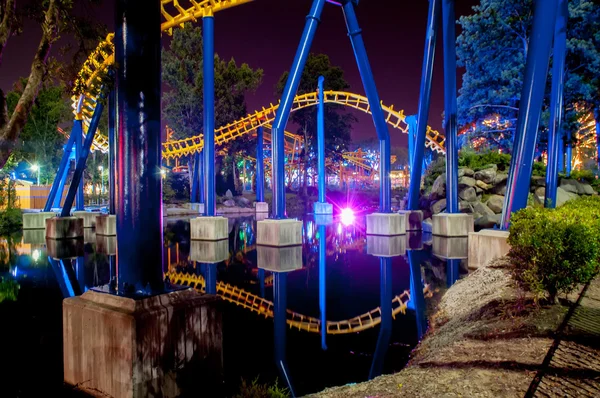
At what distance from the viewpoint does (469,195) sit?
20875 millimetres

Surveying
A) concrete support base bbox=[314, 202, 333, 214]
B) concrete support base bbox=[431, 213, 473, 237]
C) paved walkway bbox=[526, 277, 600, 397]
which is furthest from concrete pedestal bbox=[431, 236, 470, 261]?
concrete support base bbox=[314, 202, 333, 214]

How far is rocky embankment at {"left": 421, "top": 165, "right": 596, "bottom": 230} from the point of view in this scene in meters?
19.9

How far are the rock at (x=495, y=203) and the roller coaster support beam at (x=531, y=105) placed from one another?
10242mm

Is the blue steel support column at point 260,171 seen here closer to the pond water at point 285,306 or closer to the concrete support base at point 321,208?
the concrete support base at point 321,208

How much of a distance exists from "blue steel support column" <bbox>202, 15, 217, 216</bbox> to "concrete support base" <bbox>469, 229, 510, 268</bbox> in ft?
33.2

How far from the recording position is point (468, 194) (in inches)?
824

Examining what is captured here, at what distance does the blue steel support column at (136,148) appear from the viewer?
3.68 metres

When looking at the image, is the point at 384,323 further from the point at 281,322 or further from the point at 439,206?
the point at 439,206

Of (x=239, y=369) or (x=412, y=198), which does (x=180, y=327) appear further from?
(x=412, y=198)

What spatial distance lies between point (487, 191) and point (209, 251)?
14229 millimetres

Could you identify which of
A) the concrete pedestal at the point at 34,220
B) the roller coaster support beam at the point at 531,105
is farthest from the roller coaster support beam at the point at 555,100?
the concrete pedestal at the point at 34,220

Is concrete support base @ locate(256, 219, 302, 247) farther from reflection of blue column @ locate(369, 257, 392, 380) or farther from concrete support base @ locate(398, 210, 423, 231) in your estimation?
concrete support base @ locate(398, 210, 423, 231)

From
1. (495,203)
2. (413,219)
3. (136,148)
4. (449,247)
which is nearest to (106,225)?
(413,219)

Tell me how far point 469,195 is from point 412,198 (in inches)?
129
